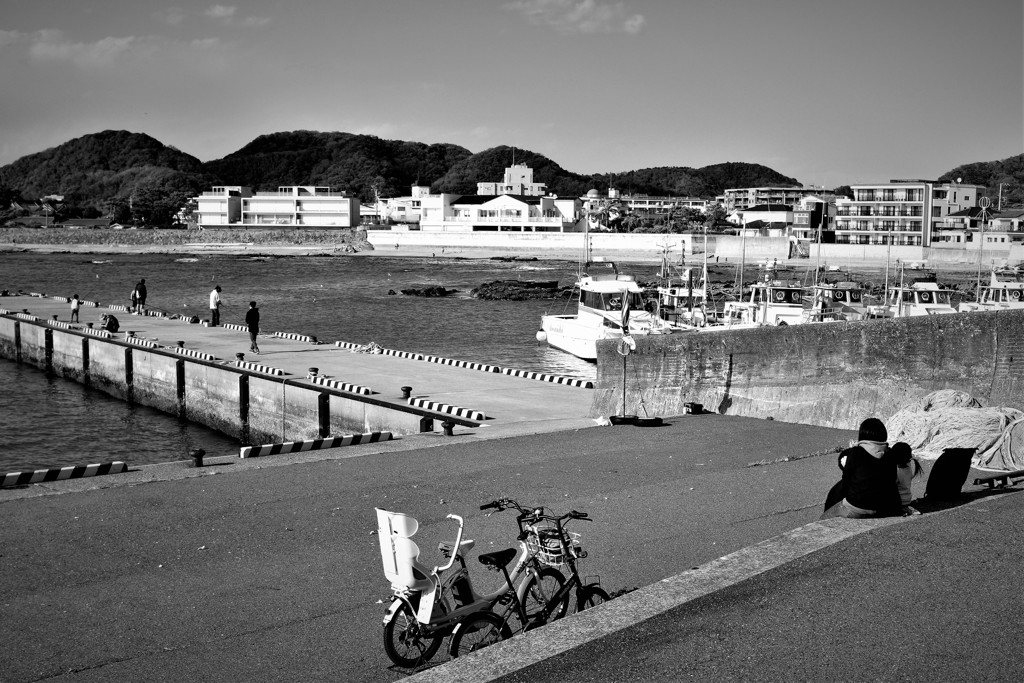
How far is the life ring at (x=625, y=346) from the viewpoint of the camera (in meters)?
16.4

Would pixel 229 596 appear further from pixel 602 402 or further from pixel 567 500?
pixel 602 402

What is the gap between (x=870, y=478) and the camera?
7910 mm

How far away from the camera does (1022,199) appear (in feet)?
498

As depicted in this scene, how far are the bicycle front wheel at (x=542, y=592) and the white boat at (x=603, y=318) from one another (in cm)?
2785

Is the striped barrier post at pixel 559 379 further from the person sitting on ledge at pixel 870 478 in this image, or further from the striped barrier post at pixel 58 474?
the person sitting on ledge at pixel 870 478

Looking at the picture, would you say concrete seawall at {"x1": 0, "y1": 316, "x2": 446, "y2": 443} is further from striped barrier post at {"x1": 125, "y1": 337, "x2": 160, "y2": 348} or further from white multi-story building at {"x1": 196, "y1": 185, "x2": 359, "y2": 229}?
white multi-story building at {"x1": 196, "y1": 185, "x2": 359, "y2": 229}

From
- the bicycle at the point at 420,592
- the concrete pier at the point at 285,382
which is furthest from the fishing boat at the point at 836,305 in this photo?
the bicycle at the point at 420,592

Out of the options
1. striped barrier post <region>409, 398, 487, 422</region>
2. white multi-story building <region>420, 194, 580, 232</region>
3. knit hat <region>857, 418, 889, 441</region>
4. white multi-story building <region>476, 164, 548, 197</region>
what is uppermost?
white multi-story building <region>476, 164, 548, 197</region>

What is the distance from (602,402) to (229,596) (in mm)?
10380

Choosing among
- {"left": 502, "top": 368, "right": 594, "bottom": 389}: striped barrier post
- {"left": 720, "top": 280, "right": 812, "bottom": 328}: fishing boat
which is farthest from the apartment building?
{"left": 502, "top": 368, "right": 594, "bottom": 389}: striped barrier post

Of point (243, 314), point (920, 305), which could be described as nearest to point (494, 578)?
point (920, 305)

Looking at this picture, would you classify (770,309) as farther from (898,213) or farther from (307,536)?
(898,213)

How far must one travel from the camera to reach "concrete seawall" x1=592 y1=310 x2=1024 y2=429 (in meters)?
13.0

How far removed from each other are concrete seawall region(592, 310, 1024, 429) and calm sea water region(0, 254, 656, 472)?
391 inches
